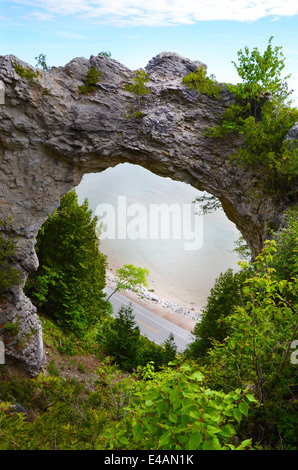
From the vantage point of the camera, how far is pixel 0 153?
1281 cm

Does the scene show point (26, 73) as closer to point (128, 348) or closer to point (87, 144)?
point (87, 144)

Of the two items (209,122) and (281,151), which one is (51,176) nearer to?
(209,122)

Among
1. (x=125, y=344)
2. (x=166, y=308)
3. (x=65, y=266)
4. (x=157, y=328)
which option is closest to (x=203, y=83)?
(x=65, y=266)

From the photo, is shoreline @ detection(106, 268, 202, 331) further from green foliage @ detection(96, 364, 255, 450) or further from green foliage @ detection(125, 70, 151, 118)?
green foliage @ detection(96, 364, 255, 450)

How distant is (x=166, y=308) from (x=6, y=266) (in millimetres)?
19765

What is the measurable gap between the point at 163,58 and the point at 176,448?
16114 mm

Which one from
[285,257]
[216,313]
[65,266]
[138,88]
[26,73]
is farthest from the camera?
[65,266]

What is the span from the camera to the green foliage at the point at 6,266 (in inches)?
477

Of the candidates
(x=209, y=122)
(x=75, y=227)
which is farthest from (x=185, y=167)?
(x=75, y=227)

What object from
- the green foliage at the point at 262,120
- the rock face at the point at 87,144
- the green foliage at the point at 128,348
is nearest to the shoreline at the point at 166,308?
the green foliage at the point at 128,348

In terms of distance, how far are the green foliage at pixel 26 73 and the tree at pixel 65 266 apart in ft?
22.0

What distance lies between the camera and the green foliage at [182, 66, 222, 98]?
14164 millimetres

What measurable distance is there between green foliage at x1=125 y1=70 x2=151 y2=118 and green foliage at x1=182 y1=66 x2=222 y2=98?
195 cm

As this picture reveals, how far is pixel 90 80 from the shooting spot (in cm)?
1345
